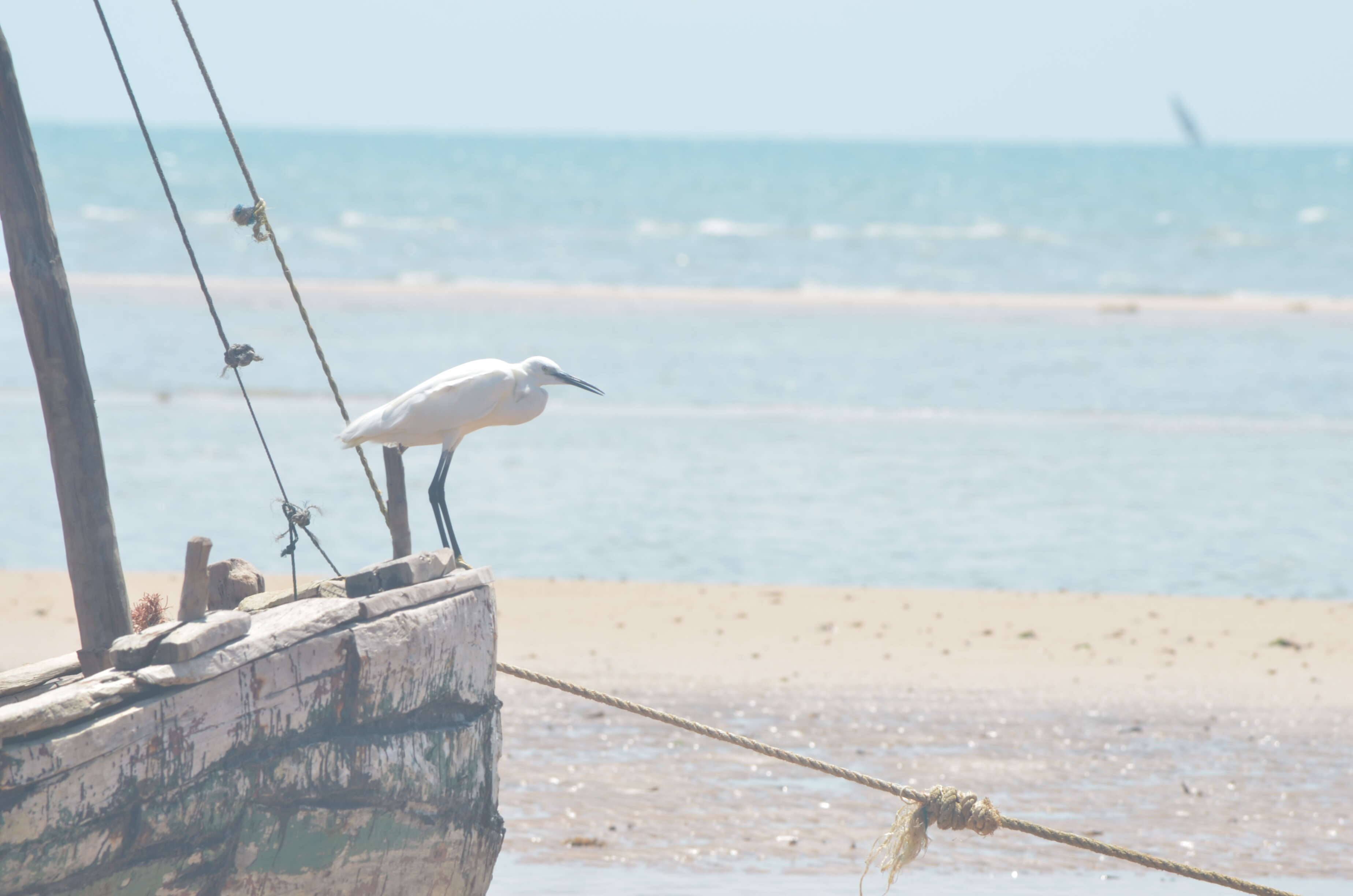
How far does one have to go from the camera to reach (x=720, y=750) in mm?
6945

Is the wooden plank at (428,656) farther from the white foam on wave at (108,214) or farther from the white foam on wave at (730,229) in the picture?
the white foam on wave at (108,214)

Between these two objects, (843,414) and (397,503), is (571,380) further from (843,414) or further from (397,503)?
(843,414)

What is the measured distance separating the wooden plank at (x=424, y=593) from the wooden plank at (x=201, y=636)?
362 millimetres

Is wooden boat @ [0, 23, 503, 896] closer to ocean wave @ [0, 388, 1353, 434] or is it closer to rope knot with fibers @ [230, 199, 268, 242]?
rope knot with fibers @ [230, 199, 268, 242]

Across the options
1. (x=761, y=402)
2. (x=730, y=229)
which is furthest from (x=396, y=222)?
(x=761, y=402)

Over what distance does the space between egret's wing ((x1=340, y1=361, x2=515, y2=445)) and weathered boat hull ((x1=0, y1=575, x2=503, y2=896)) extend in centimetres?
50

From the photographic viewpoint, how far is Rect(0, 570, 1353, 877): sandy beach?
19.3ft

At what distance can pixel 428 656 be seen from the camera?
411 cm

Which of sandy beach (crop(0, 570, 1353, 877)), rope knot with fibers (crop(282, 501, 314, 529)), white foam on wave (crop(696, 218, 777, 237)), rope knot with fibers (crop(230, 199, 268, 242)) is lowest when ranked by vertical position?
sandy beach (crop(0, 570, 1353, 877))

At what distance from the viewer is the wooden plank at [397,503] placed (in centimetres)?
423

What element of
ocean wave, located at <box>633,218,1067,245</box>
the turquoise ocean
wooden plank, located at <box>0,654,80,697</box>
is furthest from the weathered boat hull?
ocean wave, located at <box>633,218,1067,245</box>

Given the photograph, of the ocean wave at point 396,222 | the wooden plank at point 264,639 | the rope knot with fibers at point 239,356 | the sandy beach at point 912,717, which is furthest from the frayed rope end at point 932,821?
the ocean wave at point 396,222

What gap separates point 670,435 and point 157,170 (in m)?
10.8

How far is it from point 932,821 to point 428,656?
158 centimetres
